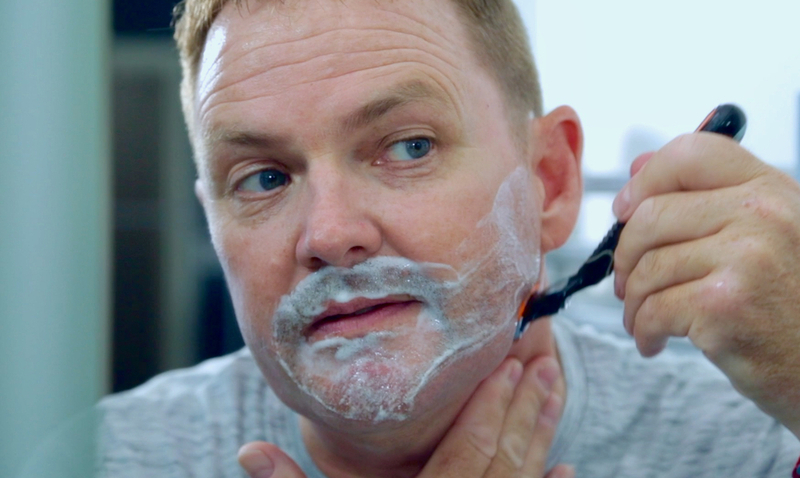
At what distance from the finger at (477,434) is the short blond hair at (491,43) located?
35 centimetres

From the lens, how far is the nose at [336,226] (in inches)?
28.8

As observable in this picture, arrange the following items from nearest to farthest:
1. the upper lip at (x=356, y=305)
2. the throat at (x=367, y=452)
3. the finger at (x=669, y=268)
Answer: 1. the finger at (x=669, y=268)
2. the upper lip at (x=356, y=305)
3. the throat at (x=367, y=452)

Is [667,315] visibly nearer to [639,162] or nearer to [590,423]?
[639,162]

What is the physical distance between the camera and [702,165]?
0.68 m

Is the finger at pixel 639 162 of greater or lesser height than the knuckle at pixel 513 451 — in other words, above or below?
above

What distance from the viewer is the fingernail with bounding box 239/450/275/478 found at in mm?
896

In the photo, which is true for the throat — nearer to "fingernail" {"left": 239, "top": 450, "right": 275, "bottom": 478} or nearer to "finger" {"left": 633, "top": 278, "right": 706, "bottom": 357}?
"fingernail" {"left": 239, "top": 450, "right": 275, "bottom": 478}

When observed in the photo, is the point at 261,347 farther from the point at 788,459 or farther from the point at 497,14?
the point at 788,459

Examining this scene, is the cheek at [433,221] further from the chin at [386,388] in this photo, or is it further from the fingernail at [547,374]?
the fingernail at [547,374]

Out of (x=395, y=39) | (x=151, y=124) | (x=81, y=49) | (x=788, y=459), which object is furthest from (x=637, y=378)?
(x=151, y=124)

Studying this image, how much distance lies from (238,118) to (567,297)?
1.42ft

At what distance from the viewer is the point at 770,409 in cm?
72

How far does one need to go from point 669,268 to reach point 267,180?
18.1 inches

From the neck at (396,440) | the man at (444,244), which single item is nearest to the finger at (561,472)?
the man at (444,244)
